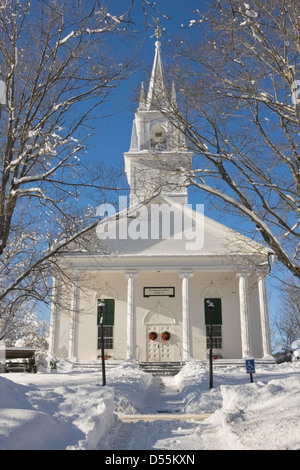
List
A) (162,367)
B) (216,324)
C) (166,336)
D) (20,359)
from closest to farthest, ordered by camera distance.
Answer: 1. (20,359)
2. (162,367)
3. (166,336)
4. (216,324)

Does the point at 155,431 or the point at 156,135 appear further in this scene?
the point at 156,135

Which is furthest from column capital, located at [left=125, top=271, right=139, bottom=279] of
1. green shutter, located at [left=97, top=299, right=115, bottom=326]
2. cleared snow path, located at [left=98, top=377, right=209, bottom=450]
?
cleared snow path, located at [left=98, top=377, right=209, bottom=450]

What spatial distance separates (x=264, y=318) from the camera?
2802cm

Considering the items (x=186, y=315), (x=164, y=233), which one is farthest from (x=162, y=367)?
(x=164, y=233)

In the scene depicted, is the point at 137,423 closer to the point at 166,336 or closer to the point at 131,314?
the point at 131,314

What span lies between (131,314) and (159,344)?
2810 millimetres

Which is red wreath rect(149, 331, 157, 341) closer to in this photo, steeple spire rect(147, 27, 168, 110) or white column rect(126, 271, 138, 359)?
white column rect(126, 271, 138, 359)

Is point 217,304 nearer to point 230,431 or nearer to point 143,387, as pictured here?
point 143,387

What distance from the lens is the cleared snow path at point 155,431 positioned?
798 cm

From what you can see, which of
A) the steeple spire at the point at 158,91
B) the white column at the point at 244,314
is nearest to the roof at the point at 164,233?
the white column at the point at 244,314

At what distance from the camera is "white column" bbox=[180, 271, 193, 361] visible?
89.0 ft

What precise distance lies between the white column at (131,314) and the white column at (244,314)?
6071 mm

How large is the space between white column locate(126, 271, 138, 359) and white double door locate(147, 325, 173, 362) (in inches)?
75.7

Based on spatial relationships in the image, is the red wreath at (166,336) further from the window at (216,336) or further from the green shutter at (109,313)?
the green shutter at (109,313)
